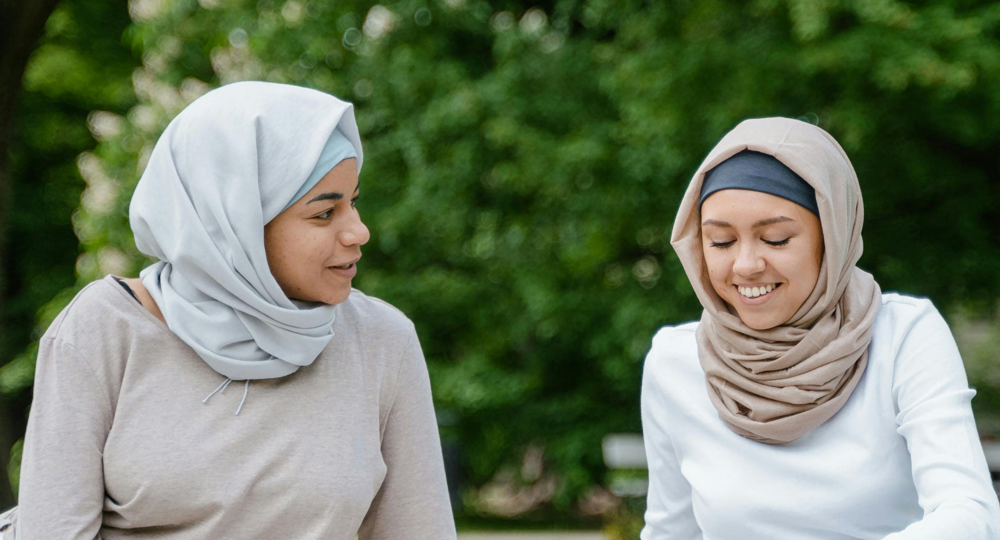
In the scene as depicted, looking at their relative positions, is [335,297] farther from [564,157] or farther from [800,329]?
[564,157]

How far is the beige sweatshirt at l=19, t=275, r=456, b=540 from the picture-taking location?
1957 millimetres

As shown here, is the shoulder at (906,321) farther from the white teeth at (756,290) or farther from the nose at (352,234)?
the nose at (352,234)

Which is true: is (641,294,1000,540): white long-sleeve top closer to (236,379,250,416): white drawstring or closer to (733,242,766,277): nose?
(733,242,766,277): nose

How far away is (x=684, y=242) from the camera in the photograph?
2309 mm

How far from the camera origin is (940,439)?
6.48 ft

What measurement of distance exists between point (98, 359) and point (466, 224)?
652 cm

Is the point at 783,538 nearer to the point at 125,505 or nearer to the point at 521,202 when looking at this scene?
the point at 125,505

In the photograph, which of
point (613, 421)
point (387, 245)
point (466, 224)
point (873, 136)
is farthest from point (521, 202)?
point (873, 136)

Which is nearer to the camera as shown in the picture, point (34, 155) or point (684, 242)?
point (684, 242)

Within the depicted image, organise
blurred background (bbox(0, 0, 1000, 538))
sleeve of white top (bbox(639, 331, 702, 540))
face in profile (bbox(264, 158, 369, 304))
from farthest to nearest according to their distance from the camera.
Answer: blurred background (bbox(0, 0, 1000, 538)), sleeve of white top (bbox(639, 331, 702, 540)), face in profile (bbox(264, 158, 369, 304))

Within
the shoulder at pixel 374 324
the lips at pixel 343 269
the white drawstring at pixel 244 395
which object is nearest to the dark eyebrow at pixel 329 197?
the lips at pixel 343 269

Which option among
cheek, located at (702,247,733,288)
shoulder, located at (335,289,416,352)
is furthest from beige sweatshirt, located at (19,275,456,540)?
cheek, located at (702,247,733,288)

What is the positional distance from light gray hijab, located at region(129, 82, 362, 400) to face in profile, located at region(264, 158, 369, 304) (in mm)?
33

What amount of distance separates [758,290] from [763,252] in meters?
0.08
